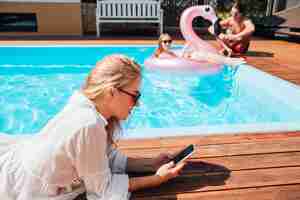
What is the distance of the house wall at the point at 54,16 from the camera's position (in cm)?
1170

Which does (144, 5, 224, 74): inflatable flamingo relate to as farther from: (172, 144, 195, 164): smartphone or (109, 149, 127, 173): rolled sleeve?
(109, 149, 127, 173): rolled sleeve

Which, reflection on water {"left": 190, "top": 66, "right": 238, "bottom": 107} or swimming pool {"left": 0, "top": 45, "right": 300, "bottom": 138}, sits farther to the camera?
reflection on water {"left": 190, "top": 66, "right": 238, "bottom": 107}

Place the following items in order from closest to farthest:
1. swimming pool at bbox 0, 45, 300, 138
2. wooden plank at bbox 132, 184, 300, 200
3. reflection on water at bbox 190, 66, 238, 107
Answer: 1. wooden plank at bbox 132, 184, 300, 200
2. swimming pool at bbox 0, 45, 300, 138
3. reflection on water at bbox 190, 66, 238, 107

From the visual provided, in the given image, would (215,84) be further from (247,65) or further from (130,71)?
(130,71)

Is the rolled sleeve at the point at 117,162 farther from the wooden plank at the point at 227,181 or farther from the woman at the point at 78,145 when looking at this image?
the woman at the point at 78,145

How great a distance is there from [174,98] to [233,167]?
367 centimetres

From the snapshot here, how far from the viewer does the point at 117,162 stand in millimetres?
2168

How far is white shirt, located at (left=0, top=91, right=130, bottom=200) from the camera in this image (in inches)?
60.6

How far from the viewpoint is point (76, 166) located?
159cm

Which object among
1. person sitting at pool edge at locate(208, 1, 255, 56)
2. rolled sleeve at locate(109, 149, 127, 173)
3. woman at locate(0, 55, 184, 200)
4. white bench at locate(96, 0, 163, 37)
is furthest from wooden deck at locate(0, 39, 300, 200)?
white bench at locate(96, 0, 163, 37)

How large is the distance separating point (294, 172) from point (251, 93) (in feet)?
12.6

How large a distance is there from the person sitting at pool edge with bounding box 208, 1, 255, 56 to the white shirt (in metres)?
6.44

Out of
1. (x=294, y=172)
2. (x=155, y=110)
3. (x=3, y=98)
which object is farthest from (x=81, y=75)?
(x=294, y=172)

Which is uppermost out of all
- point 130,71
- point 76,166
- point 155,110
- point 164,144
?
point 130,71
